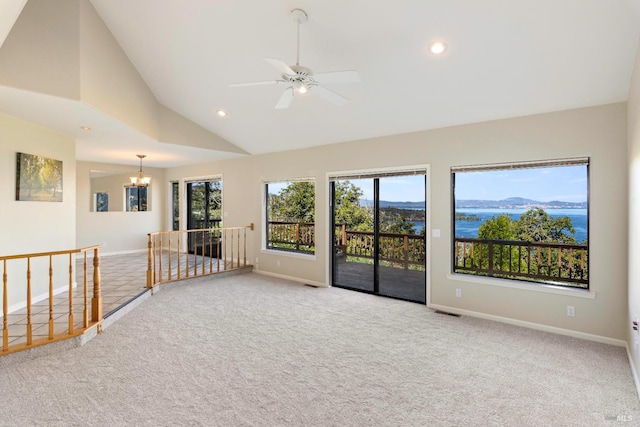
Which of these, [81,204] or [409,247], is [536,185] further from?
[81,204]

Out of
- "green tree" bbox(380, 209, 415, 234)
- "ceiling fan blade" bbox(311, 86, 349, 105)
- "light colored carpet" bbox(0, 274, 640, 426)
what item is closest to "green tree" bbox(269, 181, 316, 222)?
"green tree" bbox(380, 209, 415, 234)

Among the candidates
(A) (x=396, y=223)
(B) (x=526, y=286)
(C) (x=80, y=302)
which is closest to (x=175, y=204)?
(C) (x=80, y=302)

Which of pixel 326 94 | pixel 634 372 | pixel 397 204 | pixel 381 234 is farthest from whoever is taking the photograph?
pixel 381 234

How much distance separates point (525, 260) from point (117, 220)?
9.12 m

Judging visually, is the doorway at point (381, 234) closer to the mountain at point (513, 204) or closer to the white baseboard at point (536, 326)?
the mountain at point (513, 204)

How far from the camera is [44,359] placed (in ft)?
10.00

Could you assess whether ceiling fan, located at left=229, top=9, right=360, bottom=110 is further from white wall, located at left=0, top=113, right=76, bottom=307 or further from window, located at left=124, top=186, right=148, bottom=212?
window, located at left=124, top=186, right=148, bottom=212

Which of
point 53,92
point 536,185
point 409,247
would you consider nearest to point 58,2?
point 53,92

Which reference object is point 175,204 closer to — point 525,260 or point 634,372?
point 525,260

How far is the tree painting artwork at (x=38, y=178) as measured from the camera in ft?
13.5

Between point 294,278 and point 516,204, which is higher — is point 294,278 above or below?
below

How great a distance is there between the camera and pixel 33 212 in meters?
4.33

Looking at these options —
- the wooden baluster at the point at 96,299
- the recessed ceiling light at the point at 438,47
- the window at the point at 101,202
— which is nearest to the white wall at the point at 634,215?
the recessed ceiling light at the point at 438,47

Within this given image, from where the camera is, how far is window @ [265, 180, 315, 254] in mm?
6230
